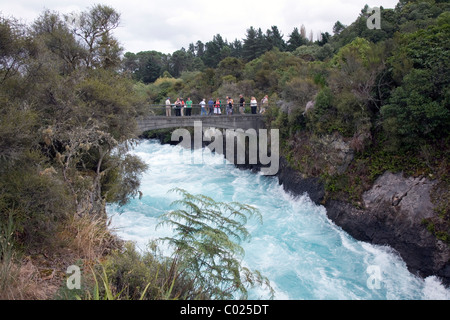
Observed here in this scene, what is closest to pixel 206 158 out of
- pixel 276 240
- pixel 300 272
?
pixel 276 240

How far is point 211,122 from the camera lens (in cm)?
2217

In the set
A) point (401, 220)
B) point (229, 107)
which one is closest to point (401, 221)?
point (401, 220)

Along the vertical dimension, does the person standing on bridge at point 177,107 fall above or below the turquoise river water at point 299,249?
above

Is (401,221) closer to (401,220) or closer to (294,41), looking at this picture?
(401,220)

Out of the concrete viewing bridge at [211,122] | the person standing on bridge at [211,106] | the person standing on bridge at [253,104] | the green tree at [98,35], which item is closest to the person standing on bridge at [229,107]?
the concrete viewing bridge at [211,122]

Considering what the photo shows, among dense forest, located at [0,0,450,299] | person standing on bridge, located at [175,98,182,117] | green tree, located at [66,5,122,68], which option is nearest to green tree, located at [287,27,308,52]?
dense forest, located at [0,0,450,299]

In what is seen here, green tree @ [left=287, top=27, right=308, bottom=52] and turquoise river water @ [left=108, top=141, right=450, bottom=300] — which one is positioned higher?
green tree @ [left=287, top=27, right=308, bottom=52]

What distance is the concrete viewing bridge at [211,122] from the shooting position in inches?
781

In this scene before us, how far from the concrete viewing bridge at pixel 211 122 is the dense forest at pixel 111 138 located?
1551 millimetres

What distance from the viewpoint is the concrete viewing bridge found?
19.8 m

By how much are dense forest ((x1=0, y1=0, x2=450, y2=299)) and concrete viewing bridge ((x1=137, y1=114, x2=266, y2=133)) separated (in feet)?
5.09

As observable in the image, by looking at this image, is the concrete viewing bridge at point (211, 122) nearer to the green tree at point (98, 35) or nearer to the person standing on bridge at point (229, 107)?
the person standing on bridge at point (229, 107)

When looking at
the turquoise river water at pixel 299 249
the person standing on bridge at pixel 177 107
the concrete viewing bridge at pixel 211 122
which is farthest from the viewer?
the person standing on bridge at pixel 177 107

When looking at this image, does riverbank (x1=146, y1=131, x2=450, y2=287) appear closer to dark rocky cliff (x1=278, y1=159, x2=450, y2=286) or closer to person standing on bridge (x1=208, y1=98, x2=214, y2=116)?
dark rocky cliff (x1=278, y1=159, x2=450, y2=286)
